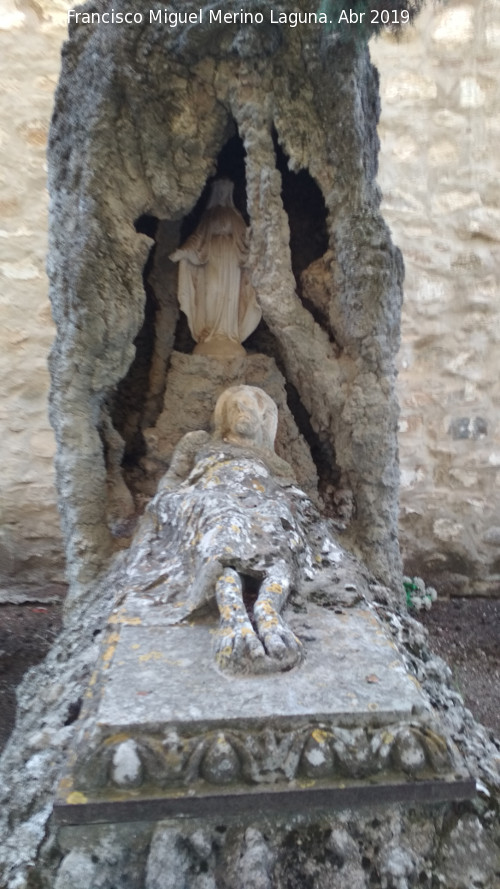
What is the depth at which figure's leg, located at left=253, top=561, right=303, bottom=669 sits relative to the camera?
1.49 m

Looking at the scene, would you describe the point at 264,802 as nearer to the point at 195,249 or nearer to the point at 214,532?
the point at 214,532

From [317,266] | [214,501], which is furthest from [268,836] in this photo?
[317,266]

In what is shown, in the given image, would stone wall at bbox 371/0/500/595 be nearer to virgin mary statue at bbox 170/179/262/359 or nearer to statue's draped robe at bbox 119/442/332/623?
virgin mary statue at bbox 170/179/262/359

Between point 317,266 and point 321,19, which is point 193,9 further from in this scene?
point 317,266

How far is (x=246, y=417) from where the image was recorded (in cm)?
264

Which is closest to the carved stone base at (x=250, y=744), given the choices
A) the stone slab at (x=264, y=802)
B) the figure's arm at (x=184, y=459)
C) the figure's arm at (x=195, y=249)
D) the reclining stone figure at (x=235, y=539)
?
the stone slab at (x=264, y=802)


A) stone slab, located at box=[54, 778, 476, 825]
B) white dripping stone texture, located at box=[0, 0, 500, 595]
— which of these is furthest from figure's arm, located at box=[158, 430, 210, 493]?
white dripping stone texture, located at box=[0, 0, 500, 595]

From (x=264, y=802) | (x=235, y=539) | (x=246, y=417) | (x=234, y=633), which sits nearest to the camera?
(x=264, y=802)

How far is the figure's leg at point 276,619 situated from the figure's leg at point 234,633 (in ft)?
0.10

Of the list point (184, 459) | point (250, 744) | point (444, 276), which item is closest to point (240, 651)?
point (250, 744)

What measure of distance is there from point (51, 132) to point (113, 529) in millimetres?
1635

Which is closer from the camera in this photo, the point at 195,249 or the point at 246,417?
the point at 246,417

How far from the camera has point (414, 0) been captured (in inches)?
97.6

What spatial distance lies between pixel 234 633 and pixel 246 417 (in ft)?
4.03
